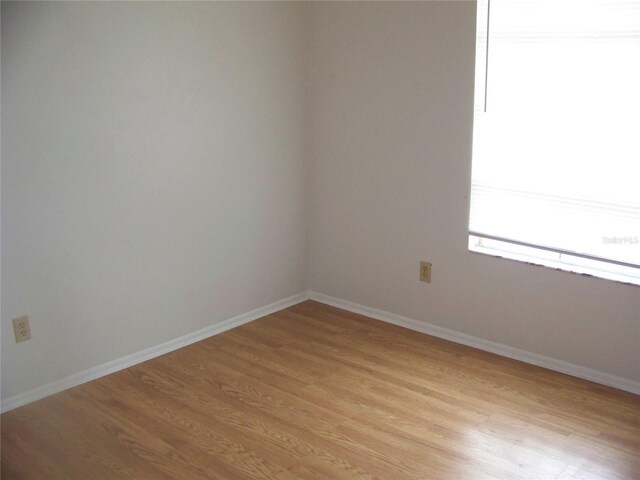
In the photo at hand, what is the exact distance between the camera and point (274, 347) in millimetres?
3414

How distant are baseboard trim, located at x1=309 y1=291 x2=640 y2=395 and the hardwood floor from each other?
48 millimetres

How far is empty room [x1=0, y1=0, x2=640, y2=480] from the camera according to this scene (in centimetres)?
260

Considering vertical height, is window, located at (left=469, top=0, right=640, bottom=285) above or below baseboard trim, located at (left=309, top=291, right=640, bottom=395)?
above

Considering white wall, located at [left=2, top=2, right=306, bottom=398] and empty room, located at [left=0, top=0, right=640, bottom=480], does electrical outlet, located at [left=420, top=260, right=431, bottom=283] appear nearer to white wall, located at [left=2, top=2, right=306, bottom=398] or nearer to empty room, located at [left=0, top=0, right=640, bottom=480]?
empty room, located at [left=0, top=0, right=640, bottom=480]

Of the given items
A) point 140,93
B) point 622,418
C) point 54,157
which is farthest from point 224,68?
point 622,418

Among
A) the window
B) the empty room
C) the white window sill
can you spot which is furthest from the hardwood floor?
the window

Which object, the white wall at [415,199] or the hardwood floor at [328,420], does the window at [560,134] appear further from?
the hardwood floor at [328,420]

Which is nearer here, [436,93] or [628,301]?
[628,301]

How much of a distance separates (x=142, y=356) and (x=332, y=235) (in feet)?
4.31

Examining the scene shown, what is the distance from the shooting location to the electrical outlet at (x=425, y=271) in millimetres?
3543

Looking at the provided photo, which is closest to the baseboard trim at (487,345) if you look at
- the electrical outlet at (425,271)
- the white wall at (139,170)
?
the electrical outlet at (425,271)

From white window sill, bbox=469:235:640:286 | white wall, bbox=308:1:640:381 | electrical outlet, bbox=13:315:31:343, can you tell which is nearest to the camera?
electrical outlet, bbox=13:315:31:343

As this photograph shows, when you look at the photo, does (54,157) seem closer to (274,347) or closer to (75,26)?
(75,26)

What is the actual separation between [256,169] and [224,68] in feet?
1.87
